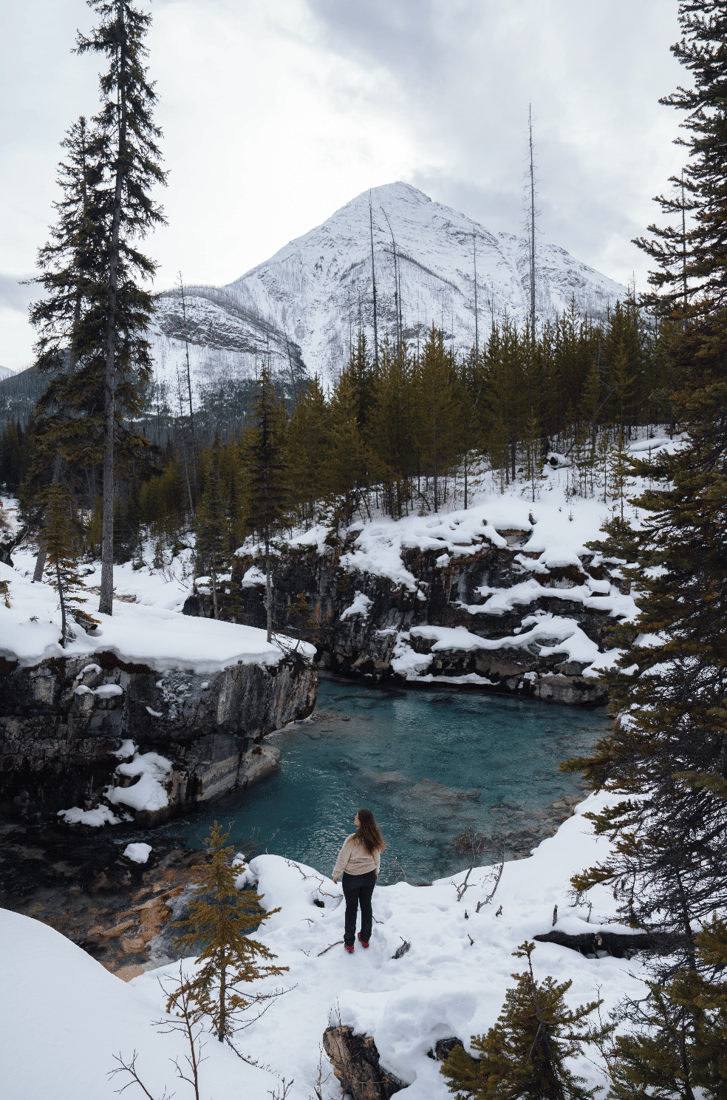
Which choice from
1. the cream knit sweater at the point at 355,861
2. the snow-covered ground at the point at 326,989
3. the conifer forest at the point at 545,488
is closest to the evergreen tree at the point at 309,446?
the conifer forest at the point at 545,488

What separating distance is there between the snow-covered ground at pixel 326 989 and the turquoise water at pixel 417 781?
301 cm

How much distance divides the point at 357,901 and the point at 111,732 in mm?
9465

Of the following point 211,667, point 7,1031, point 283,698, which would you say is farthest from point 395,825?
point 7,1031

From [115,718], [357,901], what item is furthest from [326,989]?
[115,718]

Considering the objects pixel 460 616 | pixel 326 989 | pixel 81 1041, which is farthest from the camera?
pixel 460 616

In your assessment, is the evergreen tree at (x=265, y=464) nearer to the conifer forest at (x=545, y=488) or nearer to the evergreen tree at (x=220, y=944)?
the conifer forest at (x=545, y=488)

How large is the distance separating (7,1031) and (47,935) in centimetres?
286

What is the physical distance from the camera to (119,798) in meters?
13.5

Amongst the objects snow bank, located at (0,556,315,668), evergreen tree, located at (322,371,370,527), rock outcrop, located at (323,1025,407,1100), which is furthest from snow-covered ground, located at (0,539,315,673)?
evergreen tree, located at (322,371,370,527)

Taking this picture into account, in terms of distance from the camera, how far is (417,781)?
1589 centimetres

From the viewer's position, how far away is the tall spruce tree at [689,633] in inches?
180

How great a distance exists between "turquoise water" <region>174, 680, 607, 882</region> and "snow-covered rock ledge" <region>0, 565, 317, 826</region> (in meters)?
1.58

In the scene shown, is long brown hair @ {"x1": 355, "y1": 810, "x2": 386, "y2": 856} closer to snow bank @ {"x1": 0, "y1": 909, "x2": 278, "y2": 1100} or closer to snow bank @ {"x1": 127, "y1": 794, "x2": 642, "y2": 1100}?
snow bank @ {"x1": 127, "y1": 794, "x2": 642, "y2": 1100}

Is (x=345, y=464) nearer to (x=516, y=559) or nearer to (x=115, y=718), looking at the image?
(x=516, y=559)
